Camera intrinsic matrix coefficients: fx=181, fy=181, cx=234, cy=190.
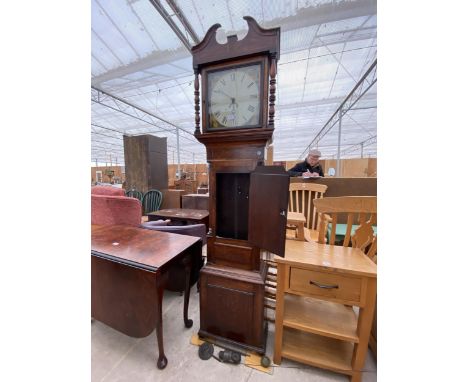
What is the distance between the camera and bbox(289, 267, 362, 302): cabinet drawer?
3.21 ft

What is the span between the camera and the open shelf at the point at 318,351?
3.57 feet

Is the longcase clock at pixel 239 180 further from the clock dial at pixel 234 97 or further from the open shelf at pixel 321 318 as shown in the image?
the open shelf at pixel 321 318

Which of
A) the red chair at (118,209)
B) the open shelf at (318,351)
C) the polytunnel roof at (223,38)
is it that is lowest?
the open shelf at (318,351)

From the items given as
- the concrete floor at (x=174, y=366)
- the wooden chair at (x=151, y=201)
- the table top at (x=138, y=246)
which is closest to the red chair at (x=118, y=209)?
the table top at (x=138, y=246)

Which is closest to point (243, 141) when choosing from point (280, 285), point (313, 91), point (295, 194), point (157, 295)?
point (280, 285)

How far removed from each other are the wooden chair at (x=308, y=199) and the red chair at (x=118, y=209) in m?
1.67

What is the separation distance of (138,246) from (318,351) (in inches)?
53.7

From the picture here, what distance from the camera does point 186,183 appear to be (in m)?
5.71

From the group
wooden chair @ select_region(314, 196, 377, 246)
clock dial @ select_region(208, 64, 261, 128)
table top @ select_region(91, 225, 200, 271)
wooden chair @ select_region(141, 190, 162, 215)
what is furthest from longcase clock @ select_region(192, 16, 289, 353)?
wooden chair @ select_region(141, 190, 162, 215)

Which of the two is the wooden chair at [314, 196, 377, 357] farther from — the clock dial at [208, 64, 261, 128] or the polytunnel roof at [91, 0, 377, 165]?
the polytunnel roof at [91, 0, 377, 165]

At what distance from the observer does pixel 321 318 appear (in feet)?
3.81

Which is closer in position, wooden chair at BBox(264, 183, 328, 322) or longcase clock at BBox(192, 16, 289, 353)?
longcase clock at BBox(192, 16, 289, 353)

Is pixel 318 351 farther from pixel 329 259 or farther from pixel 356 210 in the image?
pixel 356 210

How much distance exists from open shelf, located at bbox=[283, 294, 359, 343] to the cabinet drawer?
240 millimetres
